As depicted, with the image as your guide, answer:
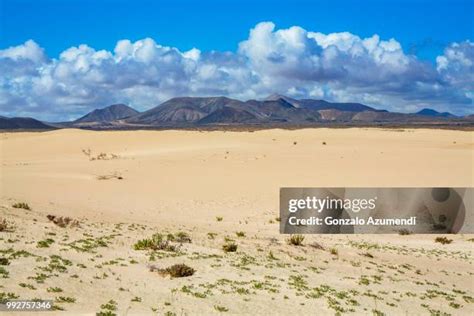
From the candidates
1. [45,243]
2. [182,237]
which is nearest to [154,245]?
[182,237]

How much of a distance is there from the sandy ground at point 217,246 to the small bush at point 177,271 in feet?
0.60

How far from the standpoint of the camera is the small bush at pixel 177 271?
13.1 meters

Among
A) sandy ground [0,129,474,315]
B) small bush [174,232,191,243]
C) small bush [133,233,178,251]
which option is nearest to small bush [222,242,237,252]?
sandy ground [0,129,474,315]

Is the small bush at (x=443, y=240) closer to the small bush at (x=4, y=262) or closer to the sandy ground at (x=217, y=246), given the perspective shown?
the sandy ground at (x=217, y=246)

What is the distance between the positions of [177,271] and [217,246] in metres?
4.45

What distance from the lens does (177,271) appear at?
13.1 m

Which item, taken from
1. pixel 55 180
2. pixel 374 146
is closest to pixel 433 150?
pixel 374 146

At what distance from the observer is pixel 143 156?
52188mm

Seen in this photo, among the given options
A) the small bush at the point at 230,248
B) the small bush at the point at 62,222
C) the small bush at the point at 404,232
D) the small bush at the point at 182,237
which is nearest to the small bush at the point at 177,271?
the small bush at the point at 230,248

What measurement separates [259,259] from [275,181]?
21.2 m

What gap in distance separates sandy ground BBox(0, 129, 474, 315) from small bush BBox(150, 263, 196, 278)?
18 centimetres

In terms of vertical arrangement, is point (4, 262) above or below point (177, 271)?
above

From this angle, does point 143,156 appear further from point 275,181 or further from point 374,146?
point 374,146

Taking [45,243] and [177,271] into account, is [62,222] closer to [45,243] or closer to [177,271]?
[45,243]
